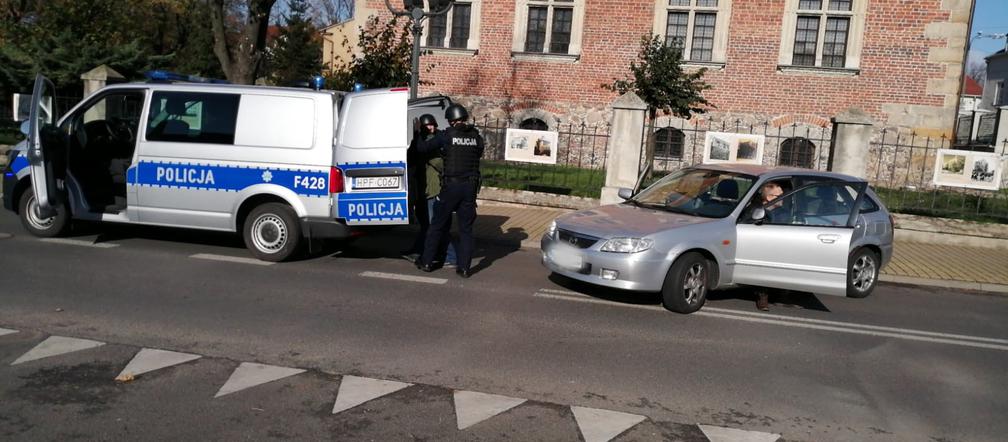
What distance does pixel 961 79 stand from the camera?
69.2 ft

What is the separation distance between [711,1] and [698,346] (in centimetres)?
1768

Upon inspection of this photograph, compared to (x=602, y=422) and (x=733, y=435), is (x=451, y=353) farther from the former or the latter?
(x=733, y=435)

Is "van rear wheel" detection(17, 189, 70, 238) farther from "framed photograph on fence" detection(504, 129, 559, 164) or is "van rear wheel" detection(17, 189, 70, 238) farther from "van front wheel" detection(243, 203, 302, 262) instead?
"framed photograph on fence" detection(504, 129, 559, 164)

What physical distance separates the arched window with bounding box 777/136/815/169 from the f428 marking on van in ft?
54.1

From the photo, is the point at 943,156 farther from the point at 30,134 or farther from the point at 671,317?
the point at 30,134

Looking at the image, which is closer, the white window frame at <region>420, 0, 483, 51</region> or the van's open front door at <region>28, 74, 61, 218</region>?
the van's open front door at <region>28, 74, 61, 218</region>

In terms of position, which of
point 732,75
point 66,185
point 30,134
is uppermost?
point 732,75

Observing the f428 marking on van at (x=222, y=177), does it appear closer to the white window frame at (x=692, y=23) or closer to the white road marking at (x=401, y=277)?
the white road marking at (x=401, y=277)

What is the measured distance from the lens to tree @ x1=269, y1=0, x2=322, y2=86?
4275cm

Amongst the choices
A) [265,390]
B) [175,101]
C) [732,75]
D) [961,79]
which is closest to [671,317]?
[265,390]

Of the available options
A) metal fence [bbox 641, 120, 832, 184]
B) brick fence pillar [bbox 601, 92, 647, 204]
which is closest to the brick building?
metal fence [bbox 641, 120, 832, 184]

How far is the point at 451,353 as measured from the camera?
605 centimetres

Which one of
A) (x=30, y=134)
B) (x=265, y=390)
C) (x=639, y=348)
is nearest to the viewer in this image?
(x=265, y=390)

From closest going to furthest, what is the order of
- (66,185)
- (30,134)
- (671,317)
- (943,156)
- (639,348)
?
(639,348), (671,317), (30,134), (66,185), (943,156)
